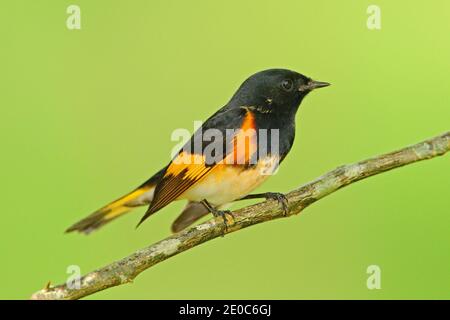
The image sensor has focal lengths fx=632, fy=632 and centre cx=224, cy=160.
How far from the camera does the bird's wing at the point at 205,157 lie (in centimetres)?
336

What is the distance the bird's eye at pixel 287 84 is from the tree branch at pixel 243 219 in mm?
758

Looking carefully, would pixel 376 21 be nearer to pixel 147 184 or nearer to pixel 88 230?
pixel 147 184

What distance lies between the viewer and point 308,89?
365 cm

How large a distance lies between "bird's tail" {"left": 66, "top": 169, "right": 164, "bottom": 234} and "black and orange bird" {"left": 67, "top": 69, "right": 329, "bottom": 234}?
32 centimetres

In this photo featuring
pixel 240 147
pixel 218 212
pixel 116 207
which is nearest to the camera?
pixel 218 212

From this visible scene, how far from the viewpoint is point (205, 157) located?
3.42 m

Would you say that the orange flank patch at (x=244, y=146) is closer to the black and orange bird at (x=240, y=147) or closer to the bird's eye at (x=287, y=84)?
the black and orange bird at (x=240, y=147)

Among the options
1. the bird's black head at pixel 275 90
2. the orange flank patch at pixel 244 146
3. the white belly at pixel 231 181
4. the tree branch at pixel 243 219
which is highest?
the bird's black head at pixel 275 90

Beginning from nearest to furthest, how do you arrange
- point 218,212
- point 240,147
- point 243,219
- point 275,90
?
point 243,219, point 218,212, point 240,147, point 275,90

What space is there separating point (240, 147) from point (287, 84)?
53 cm

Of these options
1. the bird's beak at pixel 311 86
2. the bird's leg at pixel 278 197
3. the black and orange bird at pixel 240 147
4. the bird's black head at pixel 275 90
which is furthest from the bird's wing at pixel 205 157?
the bird's beak at pixel 311 86

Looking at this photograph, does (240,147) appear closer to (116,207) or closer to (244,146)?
Result: (244,146)

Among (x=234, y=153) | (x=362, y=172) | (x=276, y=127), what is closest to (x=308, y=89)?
(x=276, y=127)

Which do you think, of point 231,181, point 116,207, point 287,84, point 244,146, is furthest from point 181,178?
point 287,84
